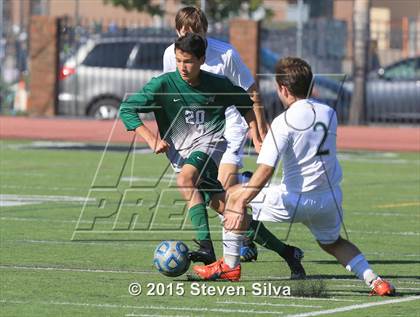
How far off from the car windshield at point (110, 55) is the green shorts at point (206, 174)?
2074 centimetres

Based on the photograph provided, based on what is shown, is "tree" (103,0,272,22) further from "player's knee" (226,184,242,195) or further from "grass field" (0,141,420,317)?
"player's knee" (226,184,242,195)

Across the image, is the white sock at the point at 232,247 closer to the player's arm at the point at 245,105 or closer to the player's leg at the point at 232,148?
the player's leg at the point at 232,148

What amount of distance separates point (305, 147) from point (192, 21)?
79.4 inches

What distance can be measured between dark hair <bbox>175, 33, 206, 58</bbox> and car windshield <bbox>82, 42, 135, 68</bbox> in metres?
21.2

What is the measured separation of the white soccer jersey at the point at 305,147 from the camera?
30.4 feet

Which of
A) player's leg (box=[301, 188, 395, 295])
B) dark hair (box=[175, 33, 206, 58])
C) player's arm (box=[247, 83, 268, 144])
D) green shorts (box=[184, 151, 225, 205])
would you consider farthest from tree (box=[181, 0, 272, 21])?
player's leg (box=[301, 188, 395, 295])

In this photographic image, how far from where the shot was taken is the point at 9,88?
121 ft

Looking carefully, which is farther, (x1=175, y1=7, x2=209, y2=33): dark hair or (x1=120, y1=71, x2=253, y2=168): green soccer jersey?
(x1=175, y1=7, x2=209, y2=33): dark hair

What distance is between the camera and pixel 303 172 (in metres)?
9.38

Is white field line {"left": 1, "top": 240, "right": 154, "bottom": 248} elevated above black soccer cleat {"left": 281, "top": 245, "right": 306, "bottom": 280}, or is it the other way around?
black soccer cleat {"left": 281, "top": 245, "right": 306, "bottom": 280}

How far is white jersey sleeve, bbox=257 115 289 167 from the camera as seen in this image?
9.20m

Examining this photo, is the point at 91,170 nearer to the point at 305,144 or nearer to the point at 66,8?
the point at 305,144

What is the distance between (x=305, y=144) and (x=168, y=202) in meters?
7.40

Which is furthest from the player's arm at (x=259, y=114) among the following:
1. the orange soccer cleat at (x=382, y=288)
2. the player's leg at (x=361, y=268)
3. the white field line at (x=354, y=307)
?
the white field line at (x=354, y=307)
